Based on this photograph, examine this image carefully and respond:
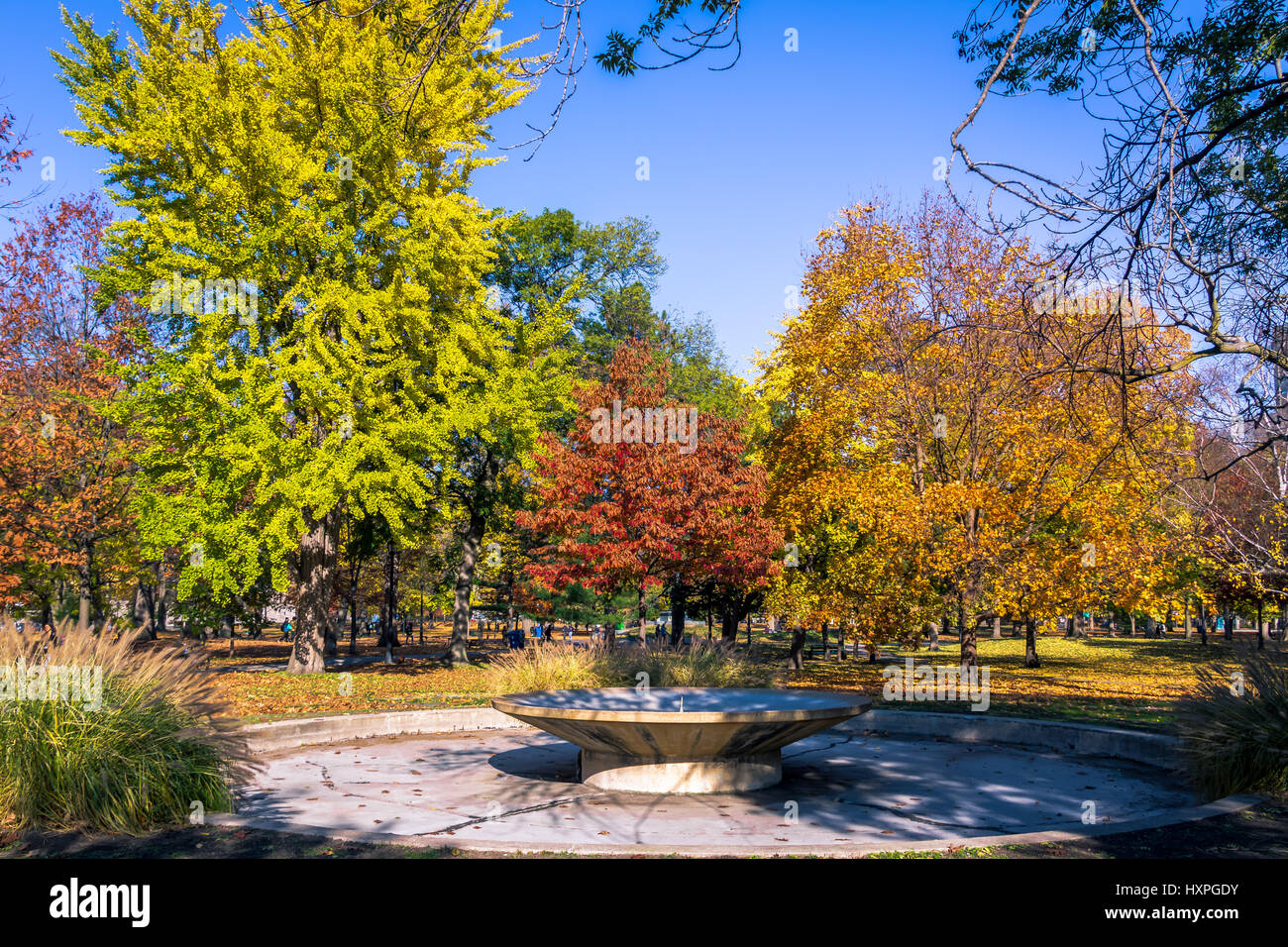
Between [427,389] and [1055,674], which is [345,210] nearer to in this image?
[427,389]

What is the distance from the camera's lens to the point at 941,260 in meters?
19.4

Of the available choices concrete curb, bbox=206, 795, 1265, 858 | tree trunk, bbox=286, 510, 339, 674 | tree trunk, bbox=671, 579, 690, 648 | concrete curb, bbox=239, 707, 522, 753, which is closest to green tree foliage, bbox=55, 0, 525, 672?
tree trunk, bbox=286, 510, 339, 674

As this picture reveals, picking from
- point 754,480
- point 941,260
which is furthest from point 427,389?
point 941,260

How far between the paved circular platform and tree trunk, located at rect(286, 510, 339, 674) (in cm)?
1036

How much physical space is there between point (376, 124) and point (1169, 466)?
17.6 metres

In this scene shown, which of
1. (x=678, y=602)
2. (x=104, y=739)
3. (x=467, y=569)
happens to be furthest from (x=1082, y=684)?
(x=104, y=739)

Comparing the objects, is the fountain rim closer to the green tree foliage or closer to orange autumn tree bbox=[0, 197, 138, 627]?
the green tree foliage

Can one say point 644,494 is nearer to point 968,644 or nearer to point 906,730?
point 906,730

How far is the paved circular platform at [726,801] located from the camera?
6.72 meters

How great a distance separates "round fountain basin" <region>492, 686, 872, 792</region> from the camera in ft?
27.2

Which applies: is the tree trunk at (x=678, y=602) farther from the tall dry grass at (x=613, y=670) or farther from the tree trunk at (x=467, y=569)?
the tall dry grass at (x=613, y=670)

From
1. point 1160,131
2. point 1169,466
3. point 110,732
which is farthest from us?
point 1169,466

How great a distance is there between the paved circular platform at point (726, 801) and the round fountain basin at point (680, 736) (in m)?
0.25

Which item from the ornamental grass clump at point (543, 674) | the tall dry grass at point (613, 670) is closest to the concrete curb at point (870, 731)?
the ornamental grass clump at point (543, 674)
